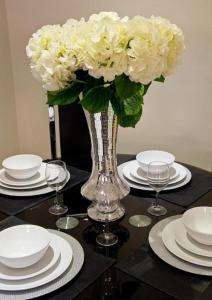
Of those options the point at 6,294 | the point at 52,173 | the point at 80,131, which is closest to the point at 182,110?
the point at 80,131

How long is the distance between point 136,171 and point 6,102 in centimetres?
165

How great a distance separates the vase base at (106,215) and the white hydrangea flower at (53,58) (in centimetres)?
48

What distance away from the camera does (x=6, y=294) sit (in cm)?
96

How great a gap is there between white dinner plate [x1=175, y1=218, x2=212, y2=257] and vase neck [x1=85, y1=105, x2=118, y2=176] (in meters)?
0.31

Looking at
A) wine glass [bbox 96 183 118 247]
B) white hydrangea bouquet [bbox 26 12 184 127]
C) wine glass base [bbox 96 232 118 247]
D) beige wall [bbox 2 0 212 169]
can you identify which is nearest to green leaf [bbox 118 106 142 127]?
white hydrangea bouquet [bbox 26 12 184 127]

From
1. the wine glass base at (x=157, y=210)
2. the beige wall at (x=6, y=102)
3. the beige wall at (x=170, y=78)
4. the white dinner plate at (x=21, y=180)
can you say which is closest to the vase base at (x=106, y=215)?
the wine glass base at (x=157, y=210)

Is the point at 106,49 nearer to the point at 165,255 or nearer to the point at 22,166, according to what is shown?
the point at 165,255

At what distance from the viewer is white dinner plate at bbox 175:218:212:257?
1.09 meters

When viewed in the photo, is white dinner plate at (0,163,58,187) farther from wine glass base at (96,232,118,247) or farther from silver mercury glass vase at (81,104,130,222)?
wine glass base at (96,232,118,247)

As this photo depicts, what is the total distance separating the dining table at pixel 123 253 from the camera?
977mm

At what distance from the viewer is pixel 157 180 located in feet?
4.48

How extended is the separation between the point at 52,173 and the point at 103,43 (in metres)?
0.59

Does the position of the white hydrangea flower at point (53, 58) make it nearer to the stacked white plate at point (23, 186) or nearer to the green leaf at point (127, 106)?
the green leaf at point (127, 106)

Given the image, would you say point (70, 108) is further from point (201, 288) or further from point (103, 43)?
point (201, 288)
